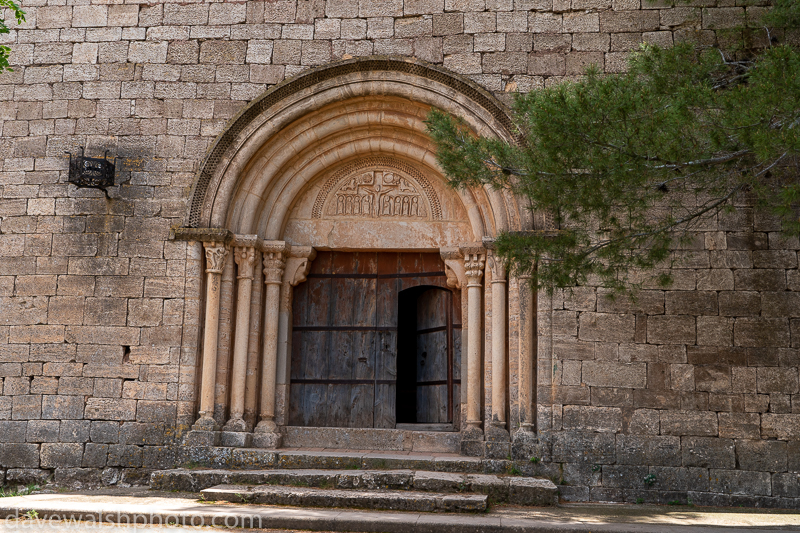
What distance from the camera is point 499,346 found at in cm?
657

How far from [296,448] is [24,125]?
432 cm

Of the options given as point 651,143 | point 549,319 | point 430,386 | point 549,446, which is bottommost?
point 549,446

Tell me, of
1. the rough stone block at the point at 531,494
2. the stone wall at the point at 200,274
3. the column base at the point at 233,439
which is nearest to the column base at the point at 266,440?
the column base at the point at 233,439

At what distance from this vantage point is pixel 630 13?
6855 millimetres

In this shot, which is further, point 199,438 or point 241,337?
point 241,337

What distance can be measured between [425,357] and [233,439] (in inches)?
86.9

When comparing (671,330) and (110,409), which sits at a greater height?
(671,330)

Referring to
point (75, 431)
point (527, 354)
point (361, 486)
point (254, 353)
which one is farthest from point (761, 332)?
point (75, 431)

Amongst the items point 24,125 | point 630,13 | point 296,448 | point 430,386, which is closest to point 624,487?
point 430,386

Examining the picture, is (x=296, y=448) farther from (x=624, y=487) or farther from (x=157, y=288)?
(x=624, y=487)

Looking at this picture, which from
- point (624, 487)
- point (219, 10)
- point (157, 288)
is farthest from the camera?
point (219, 10)

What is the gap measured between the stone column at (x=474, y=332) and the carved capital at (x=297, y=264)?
165 centimetres

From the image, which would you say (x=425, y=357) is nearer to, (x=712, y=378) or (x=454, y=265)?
(x=454, y=265)

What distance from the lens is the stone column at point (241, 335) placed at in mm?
6703
